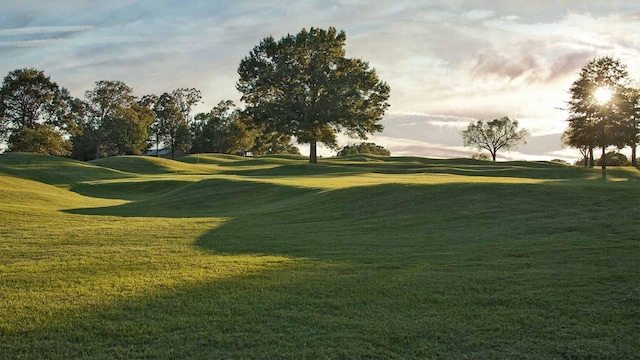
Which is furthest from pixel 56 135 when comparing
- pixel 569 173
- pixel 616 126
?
pixel 616 126

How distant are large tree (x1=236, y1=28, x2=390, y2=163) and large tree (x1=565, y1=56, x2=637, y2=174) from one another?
1790cm

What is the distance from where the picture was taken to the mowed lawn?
5402 millimetres

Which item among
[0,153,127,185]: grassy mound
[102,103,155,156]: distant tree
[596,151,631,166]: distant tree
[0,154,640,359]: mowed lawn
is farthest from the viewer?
[102,103,155,156]: distant tree

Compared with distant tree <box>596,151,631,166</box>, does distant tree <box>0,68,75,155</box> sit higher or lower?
higher

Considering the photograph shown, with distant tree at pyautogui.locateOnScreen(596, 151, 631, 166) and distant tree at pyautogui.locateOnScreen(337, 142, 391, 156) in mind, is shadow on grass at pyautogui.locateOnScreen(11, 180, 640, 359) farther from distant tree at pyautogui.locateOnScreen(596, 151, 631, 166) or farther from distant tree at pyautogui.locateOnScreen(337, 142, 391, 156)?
distant tree at pyautogui.locateOnScreen(337, 142, 391, 156)

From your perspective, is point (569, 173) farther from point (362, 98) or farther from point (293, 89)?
point (293, 89)

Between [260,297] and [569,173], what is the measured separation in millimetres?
38301

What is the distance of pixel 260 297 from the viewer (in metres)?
6.90

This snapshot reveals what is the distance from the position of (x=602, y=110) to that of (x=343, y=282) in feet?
155

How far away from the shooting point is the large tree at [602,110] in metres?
46.5

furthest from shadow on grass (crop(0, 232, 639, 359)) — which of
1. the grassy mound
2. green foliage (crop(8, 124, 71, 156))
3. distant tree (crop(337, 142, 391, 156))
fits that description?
distant tree (crop(337, 142, 391, 156))

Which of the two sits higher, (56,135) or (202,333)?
(56,135)

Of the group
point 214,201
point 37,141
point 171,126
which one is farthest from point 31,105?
point 214,201

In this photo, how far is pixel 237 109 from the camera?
55656 millimetres
